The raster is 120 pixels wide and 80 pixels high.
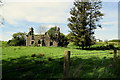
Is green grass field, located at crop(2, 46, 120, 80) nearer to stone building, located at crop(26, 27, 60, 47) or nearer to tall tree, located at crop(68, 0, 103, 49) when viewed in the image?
tall tree, located at crop(68, 0, 103, 49)

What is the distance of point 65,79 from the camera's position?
186 inches

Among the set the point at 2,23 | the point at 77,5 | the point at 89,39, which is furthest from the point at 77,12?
the point at 2,23

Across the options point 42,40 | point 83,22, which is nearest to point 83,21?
point 83,22

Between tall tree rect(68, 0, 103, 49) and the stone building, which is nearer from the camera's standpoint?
tall tree rect(68, 0, 103, 49)

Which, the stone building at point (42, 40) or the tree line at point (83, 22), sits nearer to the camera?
the tree line at point (83, 22)

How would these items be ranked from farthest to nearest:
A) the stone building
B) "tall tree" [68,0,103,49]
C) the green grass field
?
the stone building, "tall tree" [68,0,103,49], the green grass field

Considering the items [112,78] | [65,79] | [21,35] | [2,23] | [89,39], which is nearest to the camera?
[65,79]

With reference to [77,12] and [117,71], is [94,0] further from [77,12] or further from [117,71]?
[117,71]

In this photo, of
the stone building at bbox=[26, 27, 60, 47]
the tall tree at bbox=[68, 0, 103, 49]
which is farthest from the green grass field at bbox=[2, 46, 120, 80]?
the stone building at bbox=[26, 27, 60, 47]

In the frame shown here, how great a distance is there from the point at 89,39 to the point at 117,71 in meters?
31.1

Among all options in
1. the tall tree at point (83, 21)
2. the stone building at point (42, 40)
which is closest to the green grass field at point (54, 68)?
the tall tree at point (83, 21)

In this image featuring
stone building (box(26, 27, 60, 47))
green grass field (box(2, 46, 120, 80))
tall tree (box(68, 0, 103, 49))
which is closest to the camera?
green grass field (box(2, 46, 120, 80))

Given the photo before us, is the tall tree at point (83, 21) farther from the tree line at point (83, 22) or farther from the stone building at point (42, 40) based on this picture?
the stone building at point (42, 40)

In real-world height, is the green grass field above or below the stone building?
below
